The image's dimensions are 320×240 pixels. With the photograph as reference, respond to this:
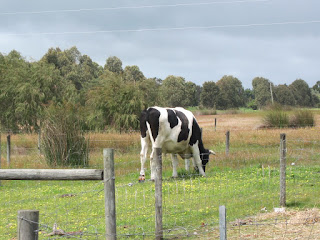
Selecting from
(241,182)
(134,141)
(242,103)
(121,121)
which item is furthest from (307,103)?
(241,182)

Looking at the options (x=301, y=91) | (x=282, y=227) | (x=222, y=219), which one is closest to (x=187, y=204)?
(x=282, y=227)

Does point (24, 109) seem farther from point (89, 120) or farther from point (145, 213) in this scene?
point (145, 213)

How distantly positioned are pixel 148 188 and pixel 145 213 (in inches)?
118

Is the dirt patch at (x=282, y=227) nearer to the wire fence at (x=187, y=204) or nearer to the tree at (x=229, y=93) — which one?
the wire fence at (x=187, y=204)

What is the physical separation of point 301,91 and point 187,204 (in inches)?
3259

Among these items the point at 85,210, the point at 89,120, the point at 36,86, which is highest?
the point at 36,86

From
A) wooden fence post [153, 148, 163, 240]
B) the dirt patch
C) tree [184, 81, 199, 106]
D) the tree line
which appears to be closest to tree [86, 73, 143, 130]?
the tree line

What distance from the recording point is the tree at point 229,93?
294ft

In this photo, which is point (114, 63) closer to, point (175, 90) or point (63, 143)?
point (175, 90)

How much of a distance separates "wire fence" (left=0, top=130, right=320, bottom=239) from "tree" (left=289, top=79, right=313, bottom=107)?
7072cm

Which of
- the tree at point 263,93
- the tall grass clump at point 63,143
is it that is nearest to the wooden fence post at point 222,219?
the tall grass clump at point 63,143

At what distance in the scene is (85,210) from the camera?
9.95 metres

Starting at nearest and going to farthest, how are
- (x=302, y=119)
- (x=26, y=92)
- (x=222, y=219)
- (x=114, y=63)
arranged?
(x=222, y=219) < (x=302, y=119) < (x=26, y=92) < (x=114, y=63)

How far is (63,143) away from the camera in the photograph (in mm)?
16797
